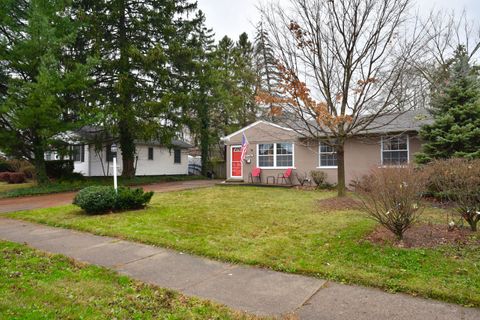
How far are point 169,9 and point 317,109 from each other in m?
14.4

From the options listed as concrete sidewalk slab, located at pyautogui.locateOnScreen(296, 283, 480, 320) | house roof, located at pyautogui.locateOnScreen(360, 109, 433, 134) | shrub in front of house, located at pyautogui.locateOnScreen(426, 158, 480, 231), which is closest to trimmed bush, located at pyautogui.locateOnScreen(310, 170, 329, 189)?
house roof, located at pyautogui.locateOnScreen(360, 109, 433, 134)

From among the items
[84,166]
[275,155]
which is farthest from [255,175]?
[84,166]

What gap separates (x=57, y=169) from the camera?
1980 centimetres

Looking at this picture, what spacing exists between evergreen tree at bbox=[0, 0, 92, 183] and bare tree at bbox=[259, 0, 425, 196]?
973 centimetres

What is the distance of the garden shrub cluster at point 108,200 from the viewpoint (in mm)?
8750

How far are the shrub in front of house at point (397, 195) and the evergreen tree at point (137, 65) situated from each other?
48.3 feet

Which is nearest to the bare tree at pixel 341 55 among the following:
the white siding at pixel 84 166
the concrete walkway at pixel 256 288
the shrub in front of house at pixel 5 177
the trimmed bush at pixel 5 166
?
the concrete walkway at pixel 256 288

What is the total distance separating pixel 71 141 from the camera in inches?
733

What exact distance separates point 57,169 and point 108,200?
13330mm

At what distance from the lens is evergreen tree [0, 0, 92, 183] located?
44.0 feet

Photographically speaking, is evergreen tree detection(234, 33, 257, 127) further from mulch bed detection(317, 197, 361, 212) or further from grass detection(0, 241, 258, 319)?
grass detection(0, 241, 258, 319)

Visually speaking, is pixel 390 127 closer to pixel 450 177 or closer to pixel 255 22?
pixel 255 22

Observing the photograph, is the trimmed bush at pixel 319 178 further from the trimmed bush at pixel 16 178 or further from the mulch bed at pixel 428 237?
the trimmed bush at pixel 16 178

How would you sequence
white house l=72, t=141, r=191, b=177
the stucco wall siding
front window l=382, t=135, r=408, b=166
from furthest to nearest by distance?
white house l=72, t=141, r=191, b=177
the stucco wall siding
front window l=382, t=135, r=408, b=166
